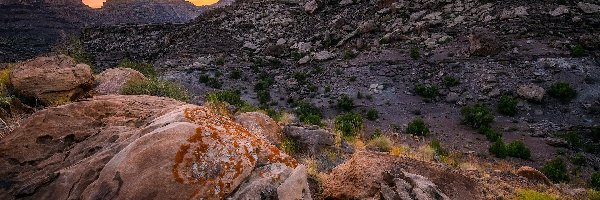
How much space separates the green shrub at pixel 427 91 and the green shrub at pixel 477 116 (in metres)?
2.30

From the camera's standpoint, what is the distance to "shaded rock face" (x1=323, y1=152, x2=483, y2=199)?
482 cm

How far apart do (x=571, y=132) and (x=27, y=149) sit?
17932 millimetres

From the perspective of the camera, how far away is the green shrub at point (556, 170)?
38.5ft

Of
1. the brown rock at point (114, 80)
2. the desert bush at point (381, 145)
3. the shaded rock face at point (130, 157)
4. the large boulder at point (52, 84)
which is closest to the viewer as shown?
the shaded rock face at point (130, 157)

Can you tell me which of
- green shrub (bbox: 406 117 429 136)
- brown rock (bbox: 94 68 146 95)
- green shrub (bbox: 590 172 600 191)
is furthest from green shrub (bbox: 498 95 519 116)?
brown rock (bbox: 94 68 146 95)

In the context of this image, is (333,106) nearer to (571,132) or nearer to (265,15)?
(571,132)

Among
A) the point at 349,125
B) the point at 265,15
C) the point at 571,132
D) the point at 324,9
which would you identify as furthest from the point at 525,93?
the point at 265,15

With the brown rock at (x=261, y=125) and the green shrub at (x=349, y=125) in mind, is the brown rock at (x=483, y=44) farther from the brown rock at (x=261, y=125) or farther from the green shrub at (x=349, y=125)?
the brown rock at (x=261, y=125)

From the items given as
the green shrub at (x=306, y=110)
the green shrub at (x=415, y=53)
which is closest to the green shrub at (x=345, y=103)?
the green shrub at (x=306, y=110)

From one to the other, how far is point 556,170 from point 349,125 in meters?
7.14

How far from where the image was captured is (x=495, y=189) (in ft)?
21.6

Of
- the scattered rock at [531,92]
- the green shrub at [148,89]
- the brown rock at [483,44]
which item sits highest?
the green shrub at [148,89]

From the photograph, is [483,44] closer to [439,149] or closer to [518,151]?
[518,151]

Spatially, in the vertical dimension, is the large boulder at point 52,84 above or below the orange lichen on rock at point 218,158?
below
